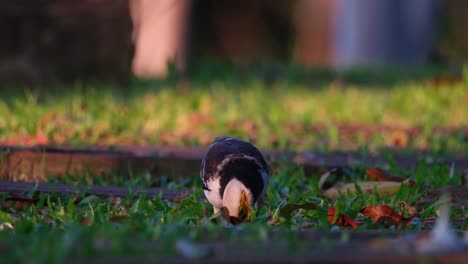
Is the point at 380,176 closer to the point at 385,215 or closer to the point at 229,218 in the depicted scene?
the point at 385,215

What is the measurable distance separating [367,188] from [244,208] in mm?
1037

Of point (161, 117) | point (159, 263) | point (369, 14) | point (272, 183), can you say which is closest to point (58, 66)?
point (161, 117)

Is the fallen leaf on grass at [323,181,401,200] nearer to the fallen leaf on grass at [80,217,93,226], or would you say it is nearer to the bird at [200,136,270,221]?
the bird at [200,136,270,221]

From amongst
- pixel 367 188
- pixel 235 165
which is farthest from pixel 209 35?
pixel 235 165

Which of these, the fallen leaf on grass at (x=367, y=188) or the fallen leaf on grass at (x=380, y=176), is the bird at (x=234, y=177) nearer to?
the fallen leaf on grass at (x=367, y=188)

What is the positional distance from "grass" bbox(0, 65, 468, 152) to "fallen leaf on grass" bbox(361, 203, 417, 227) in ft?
6.52

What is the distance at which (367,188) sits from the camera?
13.7ft

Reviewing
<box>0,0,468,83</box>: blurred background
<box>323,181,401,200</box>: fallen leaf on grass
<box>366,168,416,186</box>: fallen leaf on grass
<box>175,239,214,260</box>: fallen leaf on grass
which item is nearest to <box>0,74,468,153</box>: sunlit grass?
<box>0,0,468,83</box>: blurred background

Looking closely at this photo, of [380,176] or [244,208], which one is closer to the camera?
[244,208]

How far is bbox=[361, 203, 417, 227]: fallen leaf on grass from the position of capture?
10.9ft

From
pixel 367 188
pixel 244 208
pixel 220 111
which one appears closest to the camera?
pixel 244 208

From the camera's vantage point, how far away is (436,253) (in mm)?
2275

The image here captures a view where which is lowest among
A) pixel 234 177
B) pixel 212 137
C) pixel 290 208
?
pixel 212 137

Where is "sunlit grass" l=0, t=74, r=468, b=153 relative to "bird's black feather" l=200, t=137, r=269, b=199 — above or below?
below
